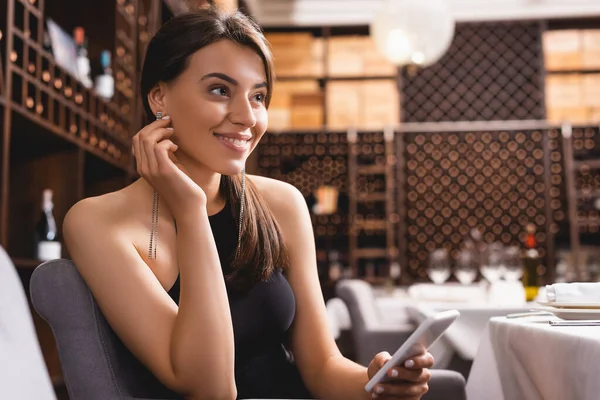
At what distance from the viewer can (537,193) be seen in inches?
257

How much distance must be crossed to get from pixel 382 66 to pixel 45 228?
4608 mm

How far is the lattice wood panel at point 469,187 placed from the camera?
657cm

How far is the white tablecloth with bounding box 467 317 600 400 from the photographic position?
3.13ft

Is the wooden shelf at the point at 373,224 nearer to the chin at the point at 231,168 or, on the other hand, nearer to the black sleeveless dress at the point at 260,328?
the black sleeveless dress at the point at 260,328

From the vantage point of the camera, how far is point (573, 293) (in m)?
1.21

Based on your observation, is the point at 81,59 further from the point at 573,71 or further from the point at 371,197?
the point at 573,71

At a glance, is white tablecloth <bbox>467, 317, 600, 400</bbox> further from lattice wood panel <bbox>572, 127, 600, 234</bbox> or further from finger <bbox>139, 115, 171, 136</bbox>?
lattice wood panel <bbox>572, 127, 600, 234</bbox>

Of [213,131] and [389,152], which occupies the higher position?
[389,152]

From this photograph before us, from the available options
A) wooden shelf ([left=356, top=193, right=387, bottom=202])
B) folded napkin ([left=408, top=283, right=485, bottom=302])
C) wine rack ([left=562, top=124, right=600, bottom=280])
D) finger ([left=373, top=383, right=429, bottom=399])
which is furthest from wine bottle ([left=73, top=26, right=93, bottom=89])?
wine rack ([left=562, top=124, right=600, bottom=280])

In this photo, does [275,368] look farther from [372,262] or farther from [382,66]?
[382,66]

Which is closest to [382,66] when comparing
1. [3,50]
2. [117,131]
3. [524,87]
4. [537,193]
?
[524,87]

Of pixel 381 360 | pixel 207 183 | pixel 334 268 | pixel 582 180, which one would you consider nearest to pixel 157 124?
pixel 207 183

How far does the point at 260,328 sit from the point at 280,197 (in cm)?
29

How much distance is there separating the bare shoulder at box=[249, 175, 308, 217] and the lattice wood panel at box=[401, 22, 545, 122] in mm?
5506
